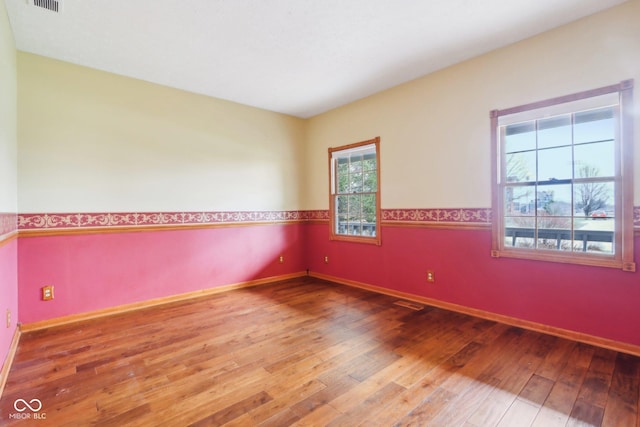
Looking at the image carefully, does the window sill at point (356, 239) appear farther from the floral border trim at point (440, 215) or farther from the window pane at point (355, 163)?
the window pane at point (355, 163)

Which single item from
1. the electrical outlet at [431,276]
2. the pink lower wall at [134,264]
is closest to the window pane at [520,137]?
the electrical outlet at [431,276]

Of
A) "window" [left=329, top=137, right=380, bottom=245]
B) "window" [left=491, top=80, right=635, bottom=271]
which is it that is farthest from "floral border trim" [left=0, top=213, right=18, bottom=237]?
"window" [left=491, top=80, right=635, bottom=271]

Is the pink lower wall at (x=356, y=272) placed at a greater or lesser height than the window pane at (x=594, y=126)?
lesser

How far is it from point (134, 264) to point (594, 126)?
4.77 metres

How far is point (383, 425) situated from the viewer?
1604 millimetres

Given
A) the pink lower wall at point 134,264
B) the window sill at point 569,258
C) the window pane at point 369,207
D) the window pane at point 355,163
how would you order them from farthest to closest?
the window pane at point 355,163 < the window pane at point 369,207 < the pink lower wall at point 134,264 < the window sill at point 569,258

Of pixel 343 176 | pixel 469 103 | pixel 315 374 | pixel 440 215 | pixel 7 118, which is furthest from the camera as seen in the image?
pixel 343 176

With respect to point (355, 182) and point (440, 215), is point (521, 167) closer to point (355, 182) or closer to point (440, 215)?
point (440, 215)

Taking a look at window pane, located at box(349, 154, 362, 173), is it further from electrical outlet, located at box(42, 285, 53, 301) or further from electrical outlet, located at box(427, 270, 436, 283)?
electrical outlet, located at box(42, 285, 53, 301)

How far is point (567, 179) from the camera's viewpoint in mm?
2660

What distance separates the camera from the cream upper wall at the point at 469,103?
7.90ft

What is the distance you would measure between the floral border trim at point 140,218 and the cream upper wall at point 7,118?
248mm

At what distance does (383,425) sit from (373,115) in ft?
11.7

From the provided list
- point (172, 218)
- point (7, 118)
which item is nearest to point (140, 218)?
point (172, 218)
